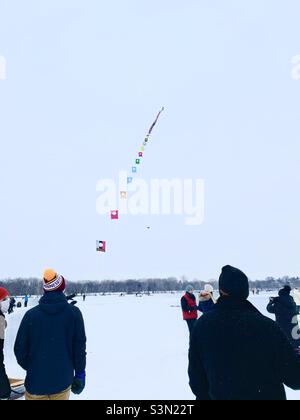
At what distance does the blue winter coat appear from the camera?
348cm

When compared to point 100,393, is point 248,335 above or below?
above

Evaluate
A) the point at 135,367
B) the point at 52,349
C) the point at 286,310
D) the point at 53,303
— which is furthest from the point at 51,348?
the point at 286,310

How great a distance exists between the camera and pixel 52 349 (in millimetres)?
3506

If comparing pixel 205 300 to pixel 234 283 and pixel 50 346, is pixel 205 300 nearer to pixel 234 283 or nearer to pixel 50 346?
pixel 50 346

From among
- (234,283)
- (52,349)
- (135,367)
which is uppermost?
(234,283)

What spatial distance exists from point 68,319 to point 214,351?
60.8 inches

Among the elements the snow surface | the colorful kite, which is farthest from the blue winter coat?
the colorful kite

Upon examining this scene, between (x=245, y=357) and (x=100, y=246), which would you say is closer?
(x=245, y=357)

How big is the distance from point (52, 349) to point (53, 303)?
361 mm
